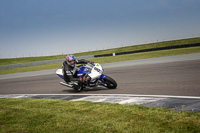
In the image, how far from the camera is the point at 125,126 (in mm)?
4340

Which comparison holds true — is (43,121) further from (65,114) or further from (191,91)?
(191,91)

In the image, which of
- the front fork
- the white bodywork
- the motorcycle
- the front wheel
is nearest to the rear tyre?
the motorcycle

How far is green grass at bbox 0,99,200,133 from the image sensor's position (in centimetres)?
420

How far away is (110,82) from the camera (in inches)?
371

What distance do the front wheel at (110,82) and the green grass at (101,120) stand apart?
10.1ft

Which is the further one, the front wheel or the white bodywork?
the front wheel

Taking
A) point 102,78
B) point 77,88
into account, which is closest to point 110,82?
point 102,78

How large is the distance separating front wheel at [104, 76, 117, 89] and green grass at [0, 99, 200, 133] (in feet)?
10.1

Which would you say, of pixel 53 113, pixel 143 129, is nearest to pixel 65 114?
pixel 53 113

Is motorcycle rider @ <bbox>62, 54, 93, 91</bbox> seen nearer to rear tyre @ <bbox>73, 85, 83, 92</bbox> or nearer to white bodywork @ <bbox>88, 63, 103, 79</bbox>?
rear tyre @ <bbox>73, 85, 83, 92</bbox>

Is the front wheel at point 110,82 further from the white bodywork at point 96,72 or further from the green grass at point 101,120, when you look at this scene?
the green grass at point 101,120

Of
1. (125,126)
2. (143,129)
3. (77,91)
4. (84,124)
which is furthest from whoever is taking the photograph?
(77,91)

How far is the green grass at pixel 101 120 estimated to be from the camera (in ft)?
13.8

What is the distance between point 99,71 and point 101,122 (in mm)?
4560
